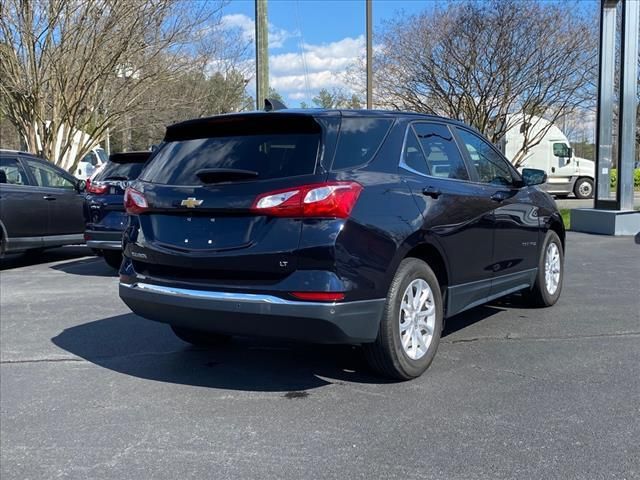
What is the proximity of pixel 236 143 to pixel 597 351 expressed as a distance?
3.17 metres

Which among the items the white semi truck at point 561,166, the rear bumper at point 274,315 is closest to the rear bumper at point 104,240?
the rear bumper at point 274,315

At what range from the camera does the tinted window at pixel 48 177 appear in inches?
416

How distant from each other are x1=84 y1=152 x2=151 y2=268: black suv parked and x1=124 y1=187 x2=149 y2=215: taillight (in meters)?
4.11

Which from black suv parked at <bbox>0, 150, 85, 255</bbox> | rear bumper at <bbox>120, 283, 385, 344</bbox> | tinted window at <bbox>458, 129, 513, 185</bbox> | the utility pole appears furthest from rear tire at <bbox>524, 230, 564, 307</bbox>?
the utility pole

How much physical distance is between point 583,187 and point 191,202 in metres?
23.6

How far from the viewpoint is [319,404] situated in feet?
13.8

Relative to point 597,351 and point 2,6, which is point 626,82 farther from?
point 2,6

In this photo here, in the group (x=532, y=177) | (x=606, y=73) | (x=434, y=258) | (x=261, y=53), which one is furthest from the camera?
(x=261, y=53)

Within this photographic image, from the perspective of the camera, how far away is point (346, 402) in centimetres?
420

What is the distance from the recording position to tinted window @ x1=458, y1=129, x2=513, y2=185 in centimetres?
559

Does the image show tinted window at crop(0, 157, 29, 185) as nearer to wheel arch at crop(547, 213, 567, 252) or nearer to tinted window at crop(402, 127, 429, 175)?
tinted window at crop(402, 127, 429, 175)

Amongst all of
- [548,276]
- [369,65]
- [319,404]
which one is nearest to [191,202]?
[319,404]

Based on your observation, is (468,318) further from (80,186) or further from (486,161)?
(80,186)

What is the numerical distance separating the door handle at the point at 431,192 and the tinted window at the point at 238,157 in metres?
0.90
